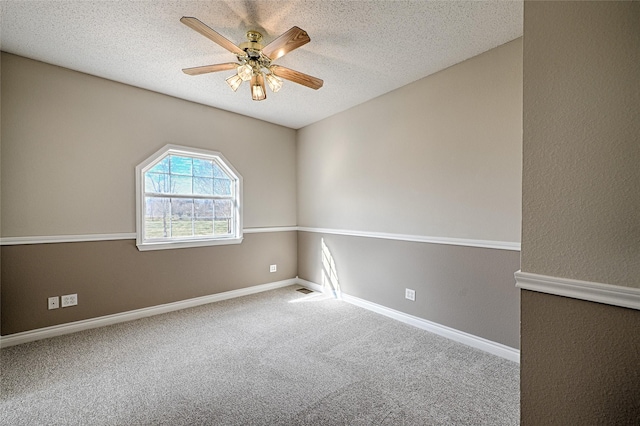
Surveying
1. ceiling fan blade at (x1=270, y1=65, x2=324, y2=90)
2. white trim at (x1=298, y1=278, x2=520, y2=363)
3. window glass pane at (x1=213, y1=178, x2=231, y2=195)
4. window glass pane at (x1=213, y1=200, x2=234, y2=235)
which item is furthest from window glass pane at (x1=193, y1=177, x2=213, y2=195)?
white trim at (x1=298, y1=278, x2=520, y2=363)

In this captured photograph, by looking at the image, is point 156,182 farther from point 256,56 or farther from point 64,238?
point 256,56

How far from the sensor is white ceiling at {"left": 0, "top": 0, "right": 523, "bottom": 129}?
191cm

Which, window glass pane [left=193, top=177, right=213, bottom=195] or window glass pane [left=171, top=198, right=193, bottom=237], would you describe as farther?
window glass pane [left=193, top=177, right=213, bottom=195]

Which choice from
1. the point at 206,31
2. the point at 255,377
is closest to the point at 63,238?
the point at 255,377

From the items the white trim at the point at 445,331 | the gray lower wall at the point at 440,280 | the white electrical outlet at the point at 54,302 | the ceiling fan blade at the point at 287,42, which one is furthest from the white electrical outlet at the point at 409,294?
the white electrical outlet at the point at 54,302

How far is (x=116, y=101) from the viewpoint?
3.03 m

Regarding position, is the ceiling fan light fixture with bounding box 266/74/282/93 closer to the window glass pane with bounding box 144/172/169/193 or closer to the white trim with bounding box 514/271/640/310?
the window glass pane with bounding box 144/172/169/193

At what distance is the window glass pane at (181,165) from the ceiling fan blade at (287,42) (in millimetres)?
2112

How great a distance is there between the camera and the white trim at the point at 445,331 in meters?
2.33

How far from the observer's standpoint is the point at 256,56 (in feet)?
7.03

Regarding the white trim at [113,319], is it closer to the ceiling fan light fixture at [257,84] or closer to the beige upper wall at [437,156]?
the beige upper wall at [437,156]

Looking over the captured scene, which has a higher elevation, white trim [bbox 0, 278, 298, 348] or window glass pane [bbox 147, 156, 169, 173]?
window glass pane [bbox 147, 156, 169, 173]

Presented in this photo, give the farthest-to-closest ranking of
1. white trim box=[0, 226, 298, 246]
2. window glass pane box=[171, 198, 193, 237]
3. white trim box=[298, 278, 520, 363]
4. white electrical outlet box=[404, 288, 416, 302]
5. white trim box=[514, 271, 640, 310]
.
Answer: window glass pane box=[171, 198, 193, 237] → white electrical outlet box=[404, 288, 416, 302] → white trim box=[0, 226, 298, 246] → white trim box=[298, 278, 520, 363] → white trim box=[514, 271, 640, 310]

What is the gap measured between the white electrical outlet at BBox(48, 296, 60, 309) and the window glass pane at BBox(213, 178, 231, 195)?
6.52 ft
